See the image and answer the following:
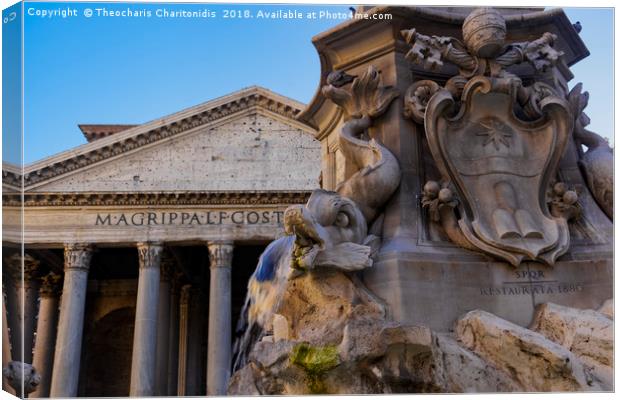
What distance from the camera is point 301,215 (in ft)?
9.21

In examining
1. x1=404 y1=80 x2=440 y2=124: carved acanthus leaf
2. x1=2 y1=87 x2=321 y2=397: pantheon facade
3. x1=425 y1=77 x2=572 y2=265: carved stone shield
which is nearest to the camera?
x1=425 y1=77 x2=572 y2=265: carved stone shield

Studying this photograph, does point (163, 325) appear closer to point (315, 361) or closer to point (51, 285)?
point (51, 285)

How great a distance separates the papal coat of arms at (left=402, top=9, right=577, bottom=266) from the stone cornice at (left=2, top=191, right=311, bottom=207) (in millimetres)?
17845

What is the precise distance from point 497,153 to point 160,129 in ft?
67.7

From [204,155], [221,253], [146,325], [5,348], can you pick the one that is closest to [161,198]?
[204,155]

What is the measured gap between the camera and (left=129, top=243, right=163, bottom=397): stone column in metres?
19.3

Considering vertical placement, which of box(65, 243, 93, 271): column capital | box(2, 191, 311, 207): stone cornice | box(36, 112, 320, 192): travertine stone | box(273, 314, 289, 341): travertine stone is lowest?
box(273, 314, 289, 341): travertine stone

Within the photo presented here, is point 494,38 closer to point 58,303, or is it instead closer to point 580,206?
point 580,206

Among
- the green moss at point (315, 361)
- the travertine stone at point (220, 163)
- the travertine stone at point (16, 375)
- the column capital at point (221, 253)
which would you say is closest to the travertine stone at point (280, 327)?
the green moss at point (315, 361)

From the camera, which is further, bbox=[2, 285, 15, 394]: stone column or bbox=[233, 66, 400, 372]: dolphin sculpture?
bbox=[2, 285, 15, 394]: stone column

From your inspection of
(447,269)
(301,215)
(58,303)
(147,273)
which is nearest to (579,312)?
(447,269)

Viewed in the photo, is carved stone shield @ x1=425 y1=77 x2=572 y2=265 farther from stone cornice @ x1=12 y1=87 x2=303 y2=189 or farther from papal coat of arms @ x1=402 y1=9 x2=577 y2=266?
stone cornice @ x1=12 y1=87 x2=303 y2=189

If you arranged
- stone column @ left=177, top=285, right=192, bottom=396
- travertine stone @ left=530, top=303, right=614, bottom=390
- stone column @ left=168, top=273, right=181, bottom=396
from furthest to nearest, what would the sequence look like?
stone column @ left=177, top=285, right=192, bottom=396
stone column @ left=168, top=273, right=181, bottom=396
travertine stone @ left=530, top=303, right=614, bottom=390

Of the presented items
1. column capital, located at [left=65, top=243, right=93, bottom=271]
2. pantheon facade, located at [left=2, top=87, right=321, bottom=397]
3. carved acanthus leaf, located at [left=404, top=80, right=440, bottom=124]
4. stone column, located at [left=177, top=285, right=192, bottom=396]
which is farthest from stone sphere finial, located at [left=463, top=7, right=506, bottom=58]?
stone column, located at [left=177, top=285, right=192, bottom=396]
